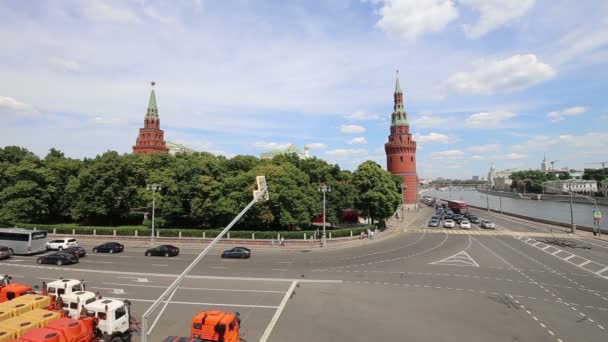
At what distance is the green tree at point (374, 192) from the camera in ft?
178

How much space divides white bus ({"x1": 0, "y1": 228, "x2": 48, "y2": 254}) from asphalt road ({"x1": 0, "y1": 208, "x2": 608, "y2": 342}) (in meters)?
1.73

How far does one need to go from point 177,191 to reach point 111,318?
3452 centimetres

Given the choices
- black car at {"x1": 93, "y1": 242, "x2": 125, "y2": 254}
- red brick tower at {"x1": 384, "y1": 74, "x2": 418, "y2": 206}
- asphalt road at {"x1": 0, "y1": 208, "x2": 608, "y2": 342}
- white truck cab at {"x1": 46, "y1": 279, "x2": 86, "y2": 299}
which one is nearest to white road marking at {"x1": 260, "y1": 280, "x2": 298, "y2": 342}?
asphalt road at {"x1": 0, "y1": 208, "x2": 608, "y2": 342}

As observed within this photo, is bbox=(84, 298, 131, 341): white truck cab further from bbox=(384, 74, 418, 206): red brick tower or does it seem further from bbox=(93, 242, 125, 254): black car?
bbox=(384, 74, 418, 206): red brick tower

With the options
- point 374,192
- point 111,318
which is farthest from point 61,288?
point 374,192

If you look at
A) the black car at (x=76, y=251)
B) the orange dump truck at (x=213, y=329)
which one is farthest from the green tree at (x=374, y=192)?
the orange dump truck at (x=213, y=329)

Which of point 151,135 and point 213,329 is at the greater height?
point 151,135

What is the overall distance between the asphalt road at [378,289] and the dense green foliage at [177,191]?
7300 mm

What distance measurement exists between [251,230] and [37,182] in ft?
119

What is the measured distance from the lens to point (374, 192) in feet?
178

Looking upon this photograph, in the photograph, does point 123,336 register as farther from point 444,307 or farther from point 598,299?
point 598,299

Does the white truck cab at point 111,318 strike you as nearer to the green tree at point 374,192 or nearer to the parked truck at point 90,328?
the parked truck at point 90,328

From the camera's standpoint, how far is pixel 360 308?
1841 centimetres

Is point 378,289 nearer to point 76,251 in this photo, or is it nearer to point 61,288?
point 61,288
